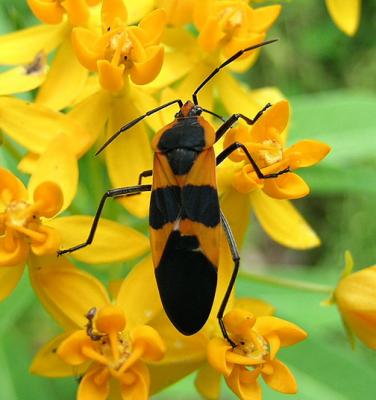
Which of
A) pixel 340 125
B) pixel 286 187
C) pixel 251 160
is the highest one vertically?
pixel 251 160

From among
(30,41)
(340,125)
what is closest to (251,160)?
(30,41)

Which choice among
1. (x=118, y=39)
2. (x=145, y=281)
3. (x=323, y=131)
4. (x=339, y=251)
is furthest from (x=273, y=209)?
(x=339, y=251)

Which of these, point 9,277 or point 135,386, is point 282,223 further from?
point 9,277

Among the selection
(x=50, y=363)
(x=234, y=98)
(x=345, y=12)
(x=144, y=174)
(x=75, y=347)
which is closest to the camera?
(x=75, y=347)

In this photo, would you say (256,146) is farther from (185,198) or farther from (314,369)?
(314,369)

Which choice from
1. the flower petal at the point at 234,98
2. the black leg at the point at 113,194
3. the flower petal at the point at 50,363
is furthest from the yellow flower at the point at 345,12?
the flower petal at the point at 50,363

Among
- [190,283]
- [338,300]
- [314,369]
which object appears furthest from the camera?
[314,369]
